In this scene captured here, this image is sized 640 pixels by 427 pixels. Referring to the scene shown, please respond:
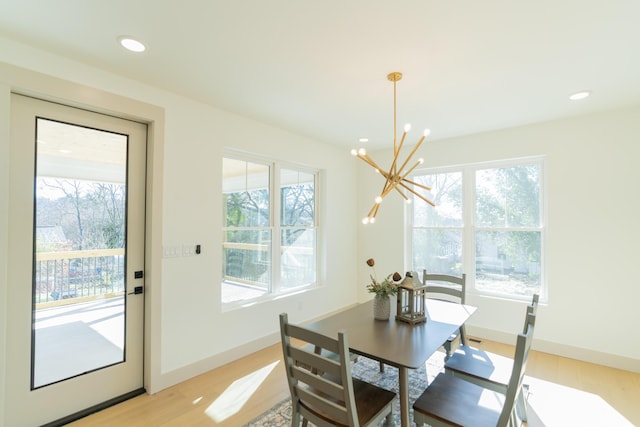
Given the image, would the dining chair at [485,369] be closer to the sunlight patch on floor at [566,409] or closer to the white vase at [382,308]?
the sunlight patch on floor at [566,409]

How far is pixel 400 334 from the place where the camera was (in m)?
2.05

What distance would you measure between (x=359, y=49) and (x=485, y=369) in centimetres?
232

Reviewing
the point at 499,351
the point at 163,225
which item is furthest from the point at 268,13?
the point at 499,351

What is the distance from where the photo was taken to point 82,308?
240 centimetres

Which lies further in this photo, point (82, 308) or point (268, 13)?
point (82, 308)

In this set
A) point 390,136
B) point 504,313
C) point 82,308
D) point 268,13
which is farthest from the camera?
point 390,136

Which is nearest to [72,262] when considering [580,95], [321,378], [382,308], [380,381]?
[321,378]

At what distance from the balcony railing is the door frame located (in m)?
0.19

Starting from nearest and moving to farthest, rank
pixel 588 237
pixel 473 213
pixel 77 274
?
pixel 77 274
pixel 588 237
pixel 473 213

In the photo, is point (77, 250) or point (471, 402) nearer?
point (471, 402)

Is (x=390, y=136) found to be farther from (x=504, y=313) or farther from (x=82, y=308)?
(x=82, y=308)

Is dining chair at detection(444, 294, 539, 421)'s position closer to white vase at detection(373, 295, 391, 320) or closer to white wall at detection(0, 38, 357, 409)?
white vase at detection(373, 295, 391, 320)

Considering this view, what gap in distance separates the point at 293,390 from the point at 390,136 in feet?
11.1

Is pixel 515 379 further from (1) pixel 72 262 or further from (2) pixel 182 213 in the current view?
(1) pixel 72 262
